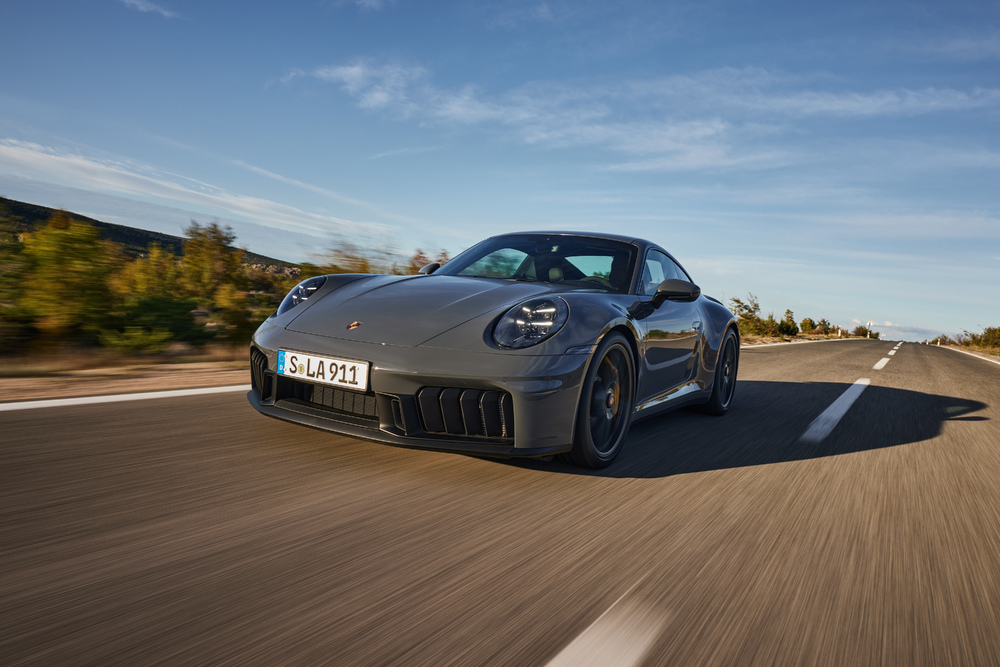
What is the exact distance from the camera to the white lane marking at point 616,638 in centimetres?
165

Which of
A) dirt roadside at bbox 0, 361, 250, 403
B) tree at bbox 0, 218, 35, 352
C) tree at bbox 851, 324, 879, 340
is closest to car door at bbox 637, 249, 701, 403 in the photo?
dirt roadside at bbox 0, 361, 250, 403

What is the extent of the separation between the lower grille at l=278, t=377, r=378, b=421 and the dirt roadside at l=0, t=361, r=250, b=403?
186cm

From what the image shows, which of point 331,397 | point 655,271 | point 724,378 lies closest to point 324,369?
point 331,397

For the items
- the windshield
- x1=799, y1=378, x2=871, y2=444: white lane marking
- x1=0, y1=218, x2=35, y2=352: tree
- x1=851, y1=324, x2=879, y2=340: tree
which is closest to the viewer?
the windshield

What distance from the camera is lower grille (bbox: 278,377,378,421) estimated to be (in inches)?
117

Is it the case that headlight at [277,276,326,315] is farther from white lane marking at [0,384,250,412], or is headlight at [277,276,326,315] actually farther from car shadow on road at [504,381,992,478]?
car shadow on road at [504,381,992,478]

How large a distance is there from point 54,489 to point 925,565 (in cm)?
312

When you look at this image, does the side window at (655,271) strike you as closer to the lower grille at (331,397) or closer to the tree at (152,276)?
the lower grille at (331,397)

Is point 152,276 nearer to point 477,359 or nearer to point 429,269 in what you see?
point 429,269

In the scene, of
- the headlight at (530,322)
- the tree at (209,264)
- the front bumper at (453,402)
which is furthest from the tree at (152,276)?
the headlight at (530,322)

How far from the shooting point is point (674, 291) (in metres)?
3.99

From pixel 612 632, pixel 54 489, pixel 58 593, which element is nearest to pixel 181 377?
pixel 54 489

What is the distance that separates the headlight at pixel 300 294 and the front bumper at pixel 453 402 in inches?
30.0

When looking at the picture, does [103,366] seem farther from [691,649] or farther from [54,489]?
[691,649]
